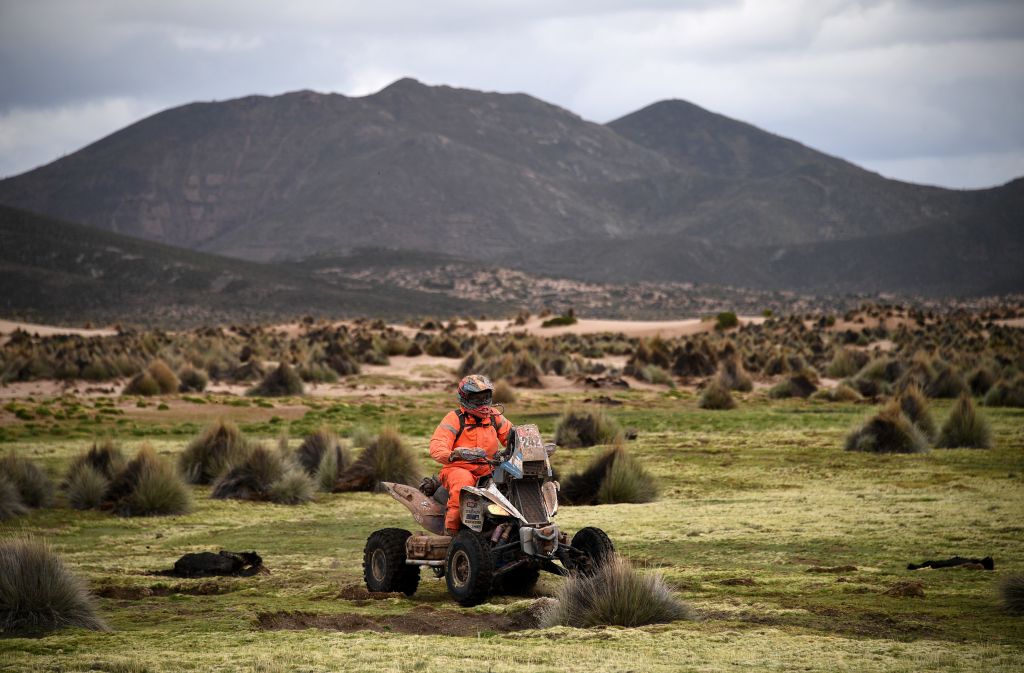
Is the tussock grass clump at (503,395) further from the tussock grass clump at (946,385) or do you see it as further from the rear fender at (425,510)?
the rear fender at (425,510)

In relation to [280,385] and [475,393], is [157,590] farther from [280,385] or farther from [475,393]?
[280,385]

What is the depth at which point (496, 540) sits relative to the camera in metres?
10.8

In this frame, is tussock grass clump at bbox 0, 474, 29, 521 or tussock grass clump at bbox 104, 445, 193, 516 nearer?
tussock grass clump at bbox 0, 474, 29, 521

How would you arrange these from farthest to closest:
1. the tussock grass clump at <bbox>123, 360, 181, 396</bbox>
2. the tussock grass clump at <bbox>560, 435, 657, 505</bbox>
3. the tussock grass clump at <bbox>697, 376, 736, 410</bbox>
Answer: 1. the tussock grass clump at <bbox>123, 360, 181, 396</bbox>
2. the tussock grass clump at <bbox>697, 376, 736, 410</bbox>
3. the tussock grass clump at <bbox>560, 435, 657, 505</bbox>

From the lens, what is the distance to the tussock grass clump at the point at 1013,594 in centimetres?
945

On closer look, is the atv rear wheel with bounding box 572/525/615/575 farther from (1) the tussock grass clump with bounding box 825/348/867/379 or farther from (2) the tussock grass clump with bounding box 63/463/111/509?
(1) the tussock grass clump with bounding box 825/348/867/379

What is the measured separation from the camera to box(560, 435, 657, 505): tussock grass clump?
17828 millimetres

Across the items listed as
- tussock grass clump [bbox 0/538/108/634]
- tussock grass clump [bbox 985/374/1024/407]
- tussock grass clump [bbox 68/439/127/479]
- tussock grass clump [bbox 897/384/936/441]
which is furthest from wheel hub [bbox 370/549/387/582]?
tussock grass clump [bbox 985/374/1024/407]

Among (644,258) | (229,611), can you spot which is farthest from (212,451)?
(644,258)

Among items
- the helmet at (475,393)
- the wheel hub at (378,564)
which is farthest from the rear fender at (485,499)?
the wheel hub at (378,564)

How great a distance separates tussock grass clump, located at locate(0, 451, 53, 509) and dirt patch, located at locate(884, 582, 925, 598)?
12.3 m

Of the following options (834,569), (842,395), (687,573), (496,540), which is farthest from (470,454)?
(842,395)

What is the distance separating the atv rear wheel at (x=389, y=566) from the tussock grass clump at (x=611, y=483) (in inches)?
260

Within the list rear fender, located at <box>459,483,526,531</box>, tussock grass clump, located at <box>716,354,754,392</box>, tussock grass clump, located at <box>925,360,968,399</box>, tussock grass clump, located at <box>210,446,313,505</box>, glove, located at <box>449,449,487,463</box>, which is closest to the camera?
rear fender, located at <box>459,483,526,531</box>
